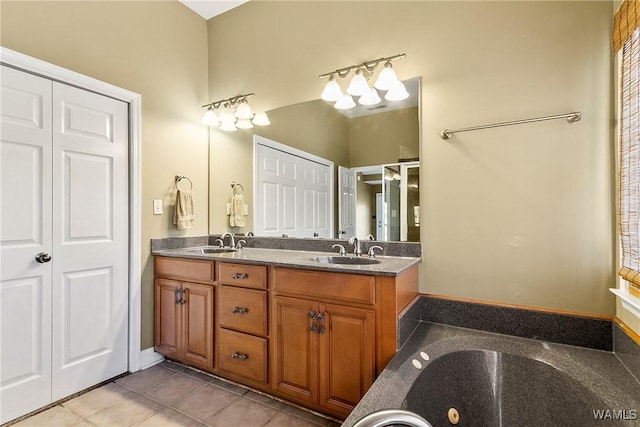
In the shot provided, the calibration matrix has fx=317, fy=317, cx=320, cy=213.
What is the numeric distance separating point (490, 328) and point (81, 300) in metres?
2.50

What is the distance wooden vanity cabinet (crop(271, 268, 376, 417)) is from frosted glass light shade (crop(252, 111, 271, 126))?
1.34 metres

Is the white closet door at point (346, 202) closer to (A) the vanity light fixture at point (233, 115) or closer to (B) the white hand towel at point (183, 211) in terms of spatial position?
(A) the vanity light fixture at point (233, 115)

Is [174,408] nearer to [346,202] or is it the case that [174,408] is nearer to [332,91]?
[346,202]

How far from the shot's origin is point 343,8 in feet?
7.27

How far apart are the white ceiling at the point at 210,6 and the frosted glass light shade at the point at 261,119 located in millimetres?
964

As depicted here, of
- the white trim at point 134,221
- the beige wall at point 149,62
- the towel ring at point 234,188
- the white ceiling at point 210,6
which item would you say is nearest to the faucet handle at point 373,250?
the towel ring at point 234,188

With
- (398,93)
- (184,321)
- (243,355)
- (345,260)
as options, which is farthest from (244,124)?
(243,355)

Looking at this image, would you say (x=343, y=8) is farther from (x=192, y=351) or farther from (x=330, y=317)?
(x=192, y=351)

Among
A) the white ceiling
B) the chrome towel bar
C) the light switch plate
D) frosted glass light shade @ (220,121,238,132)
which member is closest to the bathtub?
the chrome towel bar

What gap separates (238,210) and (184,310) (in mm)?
902

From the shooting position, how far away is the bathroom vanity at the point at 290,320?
5.13 ft

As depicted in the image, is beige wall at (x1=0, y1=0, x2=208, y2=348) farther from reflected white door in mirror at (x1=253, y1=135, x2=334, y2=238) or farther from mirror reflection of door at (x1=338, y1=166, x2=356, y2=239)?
mirror reflection of door at (x1=338, y1=166, x2=356, y2=239)

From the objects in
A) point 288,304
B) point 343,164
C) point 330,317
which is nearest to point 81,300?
point 288,304

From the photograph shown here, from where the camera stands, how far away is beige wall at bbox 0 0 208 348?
74.3 inches
